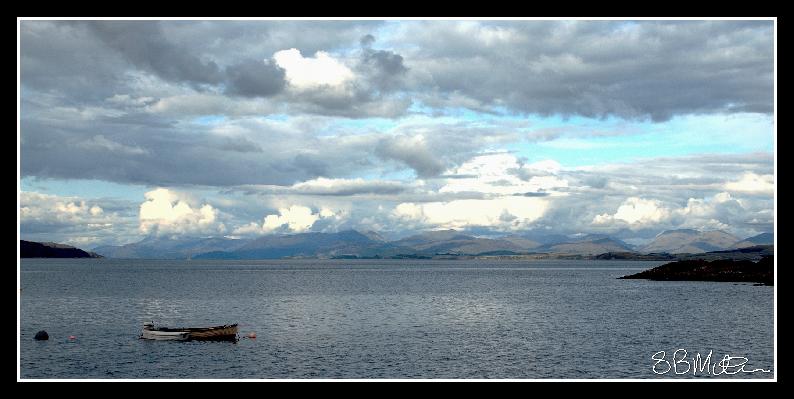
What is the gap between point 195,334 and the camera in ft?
259

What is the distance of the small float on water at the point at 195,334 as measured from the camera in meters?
78.3

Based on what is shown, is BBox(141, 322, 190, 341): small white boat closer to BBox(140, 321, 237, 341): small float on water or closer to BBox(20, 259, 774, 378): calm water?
BBox(140, 321, 237, 341): small float on water
